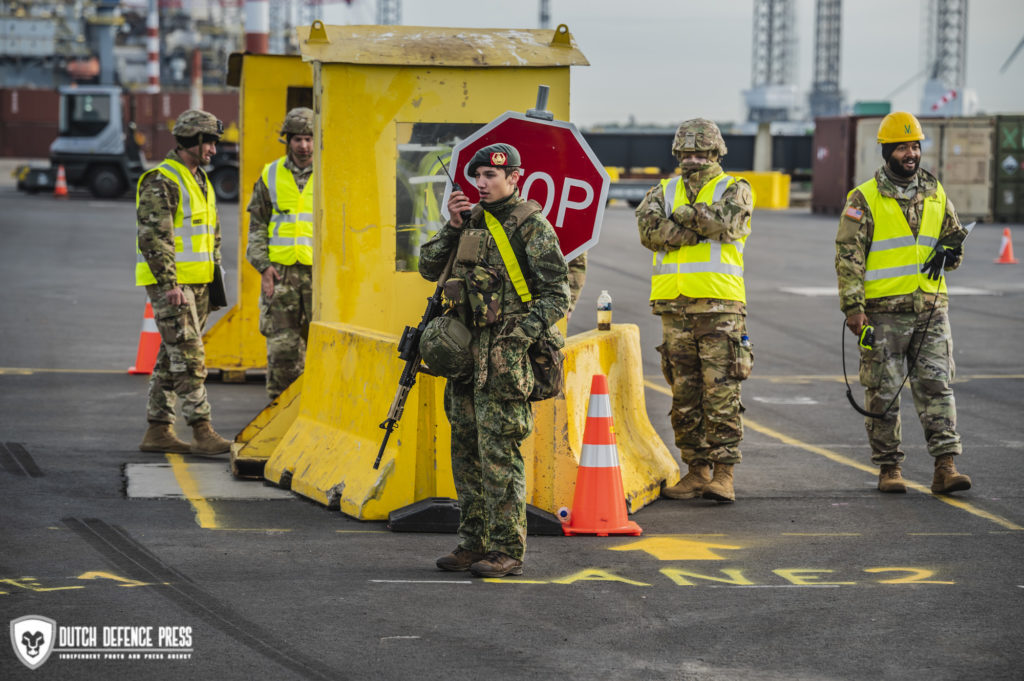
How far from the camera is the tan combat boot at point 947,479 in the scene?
8.24 m

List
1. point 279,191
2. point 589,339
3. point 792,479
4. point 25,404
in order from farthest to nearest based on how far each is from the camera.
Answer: point 25,404
point 279,191
point 792,479
point 589,339

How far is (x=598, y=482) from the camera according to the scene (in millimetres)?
7215

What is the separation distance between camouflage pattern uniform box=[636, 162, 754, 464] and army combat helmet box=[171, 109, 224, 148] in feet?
9.62

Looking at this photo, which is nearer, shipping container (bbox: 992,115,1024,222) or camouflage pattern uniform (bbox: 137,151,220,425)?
camouflage pattern uniform (bbox: 137,151,220,425)

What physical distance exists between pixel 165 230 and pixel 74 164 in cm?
3158

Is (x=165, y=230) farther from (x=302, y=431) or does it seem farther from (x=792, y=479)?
(x=792, y=479)

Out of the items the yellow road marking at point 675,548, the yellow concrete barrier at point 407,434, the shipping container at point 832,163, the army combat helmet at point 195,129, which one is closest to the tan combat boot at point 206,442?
the yellow concrete barrier at point 407,434

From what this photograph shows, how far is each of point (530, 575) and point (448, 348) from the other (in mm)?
1093

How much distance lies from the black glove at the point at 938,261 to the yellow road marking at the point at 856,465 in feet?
4.14

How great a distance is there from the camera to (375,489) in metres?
7.36

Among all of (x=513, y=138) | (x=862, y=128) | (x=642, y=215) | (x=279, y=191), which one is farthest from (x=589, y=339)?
(x=862, y=128)

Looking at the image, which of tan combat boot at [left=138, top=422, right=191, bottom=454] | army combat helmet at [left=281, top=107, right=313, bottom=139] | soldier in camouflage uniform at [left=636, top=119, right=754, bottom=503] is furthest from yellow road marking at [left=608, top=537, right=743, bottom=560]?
army combat helmet at [left=281, top=107, right=313, bottom=139]

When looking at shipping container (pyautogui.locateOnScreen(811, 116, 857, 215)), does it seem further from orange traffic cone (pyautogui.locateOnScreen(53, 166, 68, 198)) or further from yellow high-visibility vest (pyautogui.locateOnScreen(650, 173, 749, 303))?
yellow high-visibility vest (pyautogui.locateOnScreen(650, 173, 749, 303))

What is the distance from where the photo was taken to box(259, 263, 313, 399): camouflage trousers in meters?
9.73
